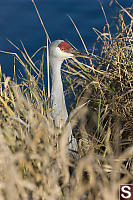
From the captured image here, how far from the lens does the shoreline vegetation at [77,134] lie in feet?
4.65

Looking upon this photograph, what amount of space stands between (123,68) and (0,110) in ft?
3.23

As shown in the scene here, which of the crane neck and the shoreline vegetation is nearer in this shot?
the shoreline vegetation

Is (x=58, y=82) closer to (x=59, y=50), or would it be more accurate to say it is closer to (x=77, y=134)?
(x=59, y=50)

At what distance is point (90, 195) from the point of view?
60.2 inches

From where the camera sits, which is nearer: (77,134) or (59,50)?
(59,50)

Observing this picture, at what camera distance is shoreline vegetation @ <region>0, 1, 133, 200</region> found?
142 cm

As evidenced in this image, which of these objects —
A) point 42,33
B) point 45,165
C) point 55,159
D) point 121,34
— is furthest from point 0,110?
point 42,33

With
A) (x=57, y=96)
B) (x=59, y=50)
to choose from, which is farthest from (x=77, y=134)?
(x=59, y=50)

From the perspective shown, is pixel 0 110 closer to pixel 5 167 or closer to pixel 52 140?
pixel 52 140

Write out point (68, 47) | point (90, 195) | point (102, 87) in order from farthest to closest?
point (102, 87), point (68, 47), point (90, 195)

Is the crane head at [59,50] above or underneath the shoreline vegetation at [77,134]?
above

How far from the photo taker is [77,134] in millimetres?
2635

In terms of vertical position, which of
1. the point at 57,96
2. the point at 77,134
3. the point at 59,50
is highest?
the point at 59,50

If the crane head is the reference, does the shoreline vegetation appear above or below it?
below
